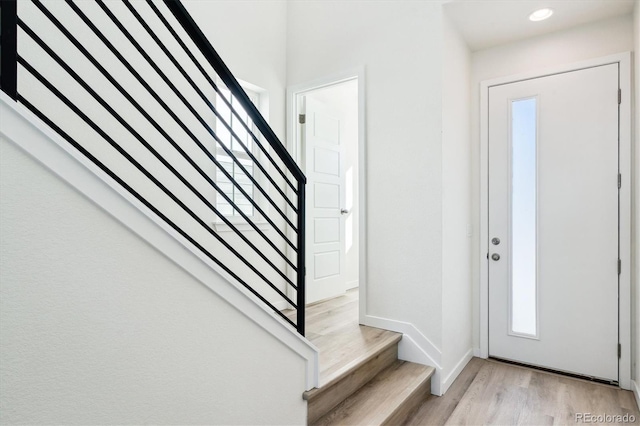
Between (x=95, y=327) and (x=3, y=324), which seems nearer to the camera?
(x=3, y=324)

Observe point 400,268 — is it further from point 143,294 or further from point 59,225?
point 59,225

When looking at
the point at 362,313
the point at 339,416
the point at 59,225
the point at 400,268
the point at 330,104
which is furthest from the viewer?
the point at 330,104

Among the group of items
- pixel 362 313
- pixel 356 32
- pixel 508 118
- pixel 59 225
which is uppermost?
pixel 356 32

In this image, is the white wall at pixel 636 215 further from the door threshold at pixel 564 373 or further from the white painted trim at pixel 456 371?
the white painted trim at pixel 456 371

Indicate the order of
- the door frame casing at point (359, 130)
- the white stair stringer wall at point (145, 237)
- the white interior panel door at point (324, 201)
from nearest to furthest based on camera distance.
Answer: the white stair stringer wall at point (145, 237), the door frame casing at point (359, 130), the white interior panel door at point (324, 201)

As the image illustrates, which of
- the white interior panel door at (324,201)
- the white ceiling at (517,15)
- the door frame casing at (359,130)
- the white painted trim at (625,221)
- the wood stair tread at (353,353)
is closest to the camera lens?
the wood stair tread at (353,353)

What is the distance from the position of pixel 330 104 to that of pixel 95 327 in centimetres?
337

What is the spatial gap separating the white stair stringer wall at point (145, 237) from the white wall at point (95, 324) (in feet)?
0.05

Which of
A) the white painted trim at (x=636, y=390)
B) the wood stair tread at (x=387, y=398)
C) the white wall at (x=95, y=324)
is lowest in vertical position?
the white painted trim at (x=636, y=390)

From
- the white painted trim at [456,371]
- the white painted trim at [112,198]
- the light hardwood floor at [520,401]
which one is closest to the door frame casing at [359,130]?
the white painted trim at [456,371]

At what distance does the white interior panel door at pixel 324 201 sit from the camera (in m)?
3.52

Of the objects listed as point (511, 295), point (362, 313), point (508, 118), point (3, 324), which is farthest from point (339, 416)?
point (508, 118)

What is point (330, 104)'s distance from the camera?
153 inches

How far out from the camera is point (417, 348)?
2.53m
